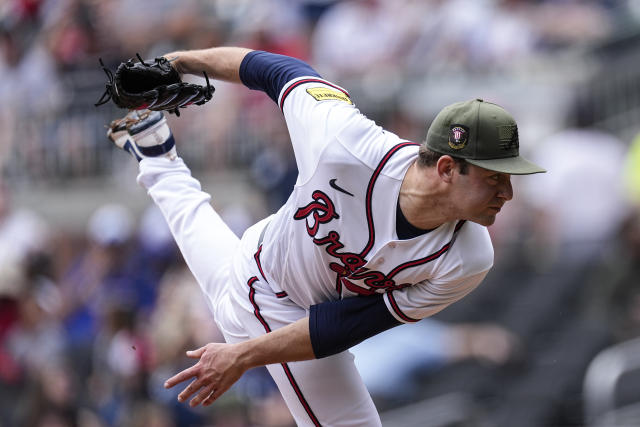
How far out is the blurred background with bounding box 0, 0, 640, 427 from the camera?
802cm

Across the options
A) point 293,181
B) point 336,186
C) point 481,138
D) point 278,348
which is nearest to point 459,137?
point 481,138

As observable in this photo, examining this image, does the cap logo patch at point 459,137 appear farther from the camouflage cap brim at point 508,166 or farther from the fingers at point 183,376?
the fingers at point 183,376

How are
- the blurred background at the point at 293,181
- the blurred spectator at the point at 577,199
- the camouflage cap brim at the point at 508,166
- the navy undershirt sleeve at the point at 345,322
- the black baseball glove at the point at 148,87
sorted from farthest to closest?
the blurred spectator at the point at 577,199
the blurred background at the point at 293,181
the black baseball glove at the point at 148,87
the navy undershirt sleeve at the point at 345,322
the camouflage cap brim at the point at 508,166

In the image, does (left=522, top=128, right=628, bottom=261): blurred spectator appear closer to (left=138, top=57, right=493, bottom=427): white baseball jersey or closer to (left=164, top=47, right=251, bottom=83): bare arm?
(left=138, top=57, right=493, bottom=427): white baseball jersey

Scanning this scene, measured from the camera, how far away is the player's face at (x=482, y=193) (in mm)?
4289

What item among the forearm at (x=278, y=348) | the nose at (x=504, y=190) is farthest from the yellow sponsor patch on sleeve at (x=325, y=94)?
the forearm at (x=278, y=348)

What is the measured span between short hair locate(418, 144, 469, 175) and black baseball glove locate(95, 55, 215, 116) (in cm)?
105

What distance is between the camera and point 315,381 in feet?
16.3

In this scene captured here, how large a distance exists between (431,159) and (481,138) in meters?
0.23

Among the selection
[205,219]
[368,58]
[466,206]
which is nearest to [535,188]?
[368,58]

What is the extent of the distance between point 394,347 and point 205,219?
3.17m

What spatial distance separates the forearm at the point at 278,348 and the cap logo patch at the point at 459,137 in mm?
970

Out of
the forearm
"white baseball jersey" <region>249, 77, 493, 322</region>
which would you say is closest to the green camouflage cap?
"white baseball jersey" <region>249, 77, 493, 322</region>

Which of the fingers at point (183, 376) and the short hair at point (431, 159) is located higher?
the short hair at point (431, 159)
